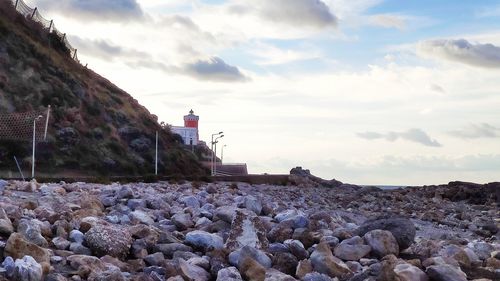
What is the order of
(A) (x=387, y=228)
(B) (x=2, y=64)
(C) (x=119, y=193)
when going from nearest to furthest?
(A) (x=387, y=228)
(C) (x=119, y=193)
(B) (x=2, y=64)

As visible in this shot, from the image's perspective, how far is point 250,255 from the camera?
6.21 m

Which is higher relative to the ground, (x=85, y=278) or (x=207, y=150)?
(x=207, y=150)

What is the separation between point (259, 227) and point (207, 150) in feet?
187

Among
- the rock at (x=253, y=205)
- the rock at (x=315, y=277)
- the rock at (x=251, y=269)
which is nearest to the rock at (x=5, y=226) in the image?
the rock at (x=251, y=269)

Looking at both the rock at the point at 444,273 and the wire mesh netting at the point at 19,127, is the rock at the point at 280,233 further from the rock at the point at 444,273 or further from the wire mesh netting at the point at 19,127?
the wire mesh netting at the point at 19,127

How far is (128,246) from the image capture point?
21.1ft

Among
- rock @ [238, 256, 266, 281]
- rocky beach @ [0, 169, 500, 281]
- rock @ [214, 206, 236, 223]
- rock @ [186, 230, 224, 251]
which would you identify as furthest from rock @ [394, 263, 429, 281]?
rock @ [214, 206, 236, 223]

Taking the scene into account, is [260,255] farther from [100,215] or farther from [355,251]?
[100,215]

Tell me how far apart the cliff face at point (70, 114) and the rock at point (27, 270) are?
25291 mm

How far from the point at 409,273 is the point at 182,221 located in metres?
2.95

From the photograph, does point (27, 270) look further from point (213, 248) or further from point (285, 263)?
point (285, 263)

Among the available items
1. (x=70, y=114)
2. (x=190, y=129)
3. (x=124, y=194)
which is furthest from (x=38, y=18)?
(x=124, y=194)

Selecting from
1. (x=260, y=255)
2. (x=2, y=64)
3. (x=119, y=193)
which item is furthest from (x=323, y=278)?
(x=2, y=64)

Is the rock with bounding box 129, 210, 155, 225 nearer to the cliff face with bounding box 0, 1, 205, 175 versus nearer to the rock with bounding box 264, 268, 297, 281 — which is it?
the rock with bounding box 264, 268, 297, 281
